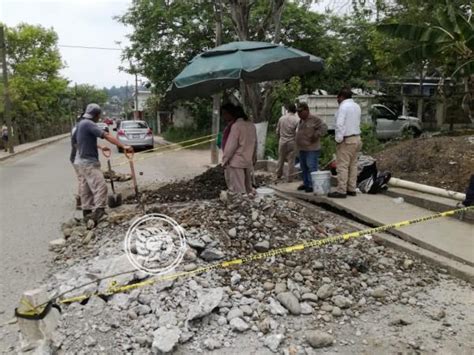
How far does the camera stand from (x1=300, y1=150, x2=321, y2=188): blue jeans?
781cm

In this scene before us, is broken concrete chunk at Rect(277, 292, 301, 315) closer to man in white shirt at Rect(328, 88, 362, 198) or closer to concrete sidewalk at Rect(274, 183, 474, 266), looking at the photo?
concrete sidewalk at Rect(274, 183, 474, 266)

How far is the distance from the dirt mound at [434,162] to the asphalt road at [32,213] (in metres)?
5.82

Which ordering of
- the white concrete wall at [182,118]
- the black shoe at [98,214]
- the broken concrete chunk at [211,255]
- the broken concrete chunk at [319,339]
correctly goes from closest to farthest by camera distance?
1. the broken concrete chunk at [319,339]
2. the broken concrete chunk at [211,255]
3. the black shoe at [98,214]
4. the white concrete wall at [182,118]

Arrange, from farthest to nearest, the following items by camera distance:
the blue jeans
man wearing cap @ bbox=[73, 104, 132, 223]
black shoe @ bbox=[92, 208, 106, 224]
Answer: the blue jeans, man wearing cap @ bbox=[73, 104, 132, 223], black shoe @ bbox=[92, 208, 106, 224]

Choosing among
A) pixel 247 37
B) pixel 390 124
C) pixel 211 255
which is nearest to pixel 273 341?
pixel 211 255

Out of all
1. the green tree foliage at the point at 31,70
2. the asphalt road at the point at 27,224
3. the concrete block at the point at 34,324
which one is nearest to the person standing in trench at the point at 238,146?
the asphalt road at the point at 27,224

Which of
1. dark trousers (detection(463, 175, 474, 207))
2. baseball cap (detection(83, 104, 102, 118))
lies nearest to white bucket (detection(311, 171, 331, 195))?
dark trousers (detection(463, 175, 474, 207))

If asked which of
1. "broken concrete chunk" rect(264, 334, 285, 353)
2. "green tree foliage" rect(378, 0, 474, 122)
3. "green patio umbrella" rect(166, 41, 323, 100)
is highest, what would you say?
"green tree foliage" rect(378, 0, 474, 122)

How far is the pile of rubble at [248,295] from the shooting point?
3.47 m

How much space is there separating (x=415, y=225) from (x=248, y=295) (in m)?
2.58

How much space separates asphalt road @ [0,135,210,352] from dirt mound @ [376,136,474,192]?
19.1ft

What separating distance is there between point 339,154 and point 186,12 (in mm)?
14691

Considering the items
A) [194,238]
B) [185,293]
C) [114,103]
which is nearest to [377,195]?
[194,238]

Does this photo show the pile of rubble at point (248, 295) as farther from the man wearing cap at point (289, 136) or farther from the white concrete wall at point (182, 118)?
the white concrete wall at point (182, 118)
